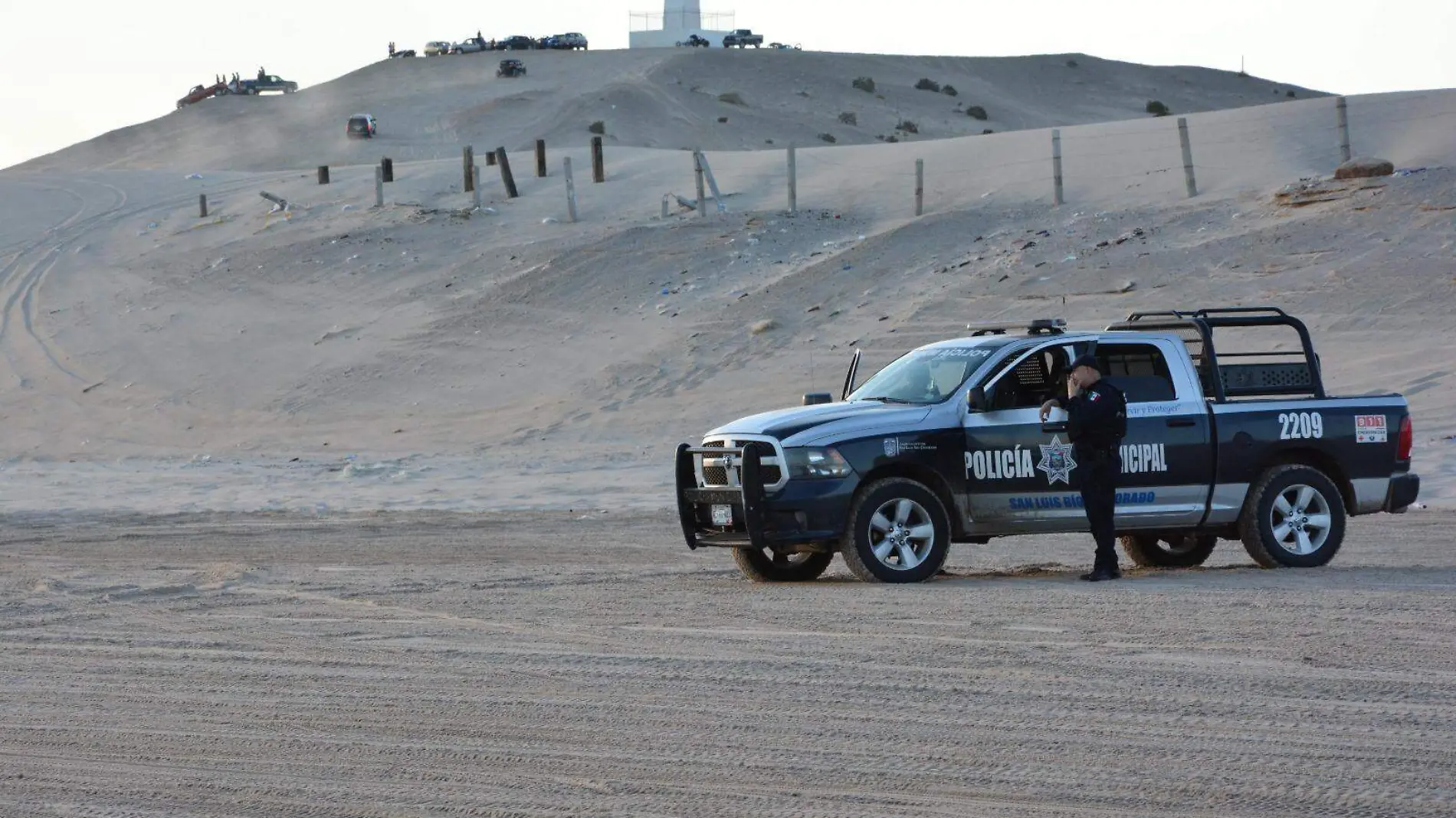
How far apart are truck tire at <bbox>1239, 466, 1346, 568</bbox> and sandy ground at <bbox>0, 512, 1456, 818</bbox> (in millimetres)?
360

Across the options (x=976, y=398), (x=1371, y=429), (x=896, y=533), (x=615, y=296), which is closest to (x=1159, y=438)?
(x=976, y=398)

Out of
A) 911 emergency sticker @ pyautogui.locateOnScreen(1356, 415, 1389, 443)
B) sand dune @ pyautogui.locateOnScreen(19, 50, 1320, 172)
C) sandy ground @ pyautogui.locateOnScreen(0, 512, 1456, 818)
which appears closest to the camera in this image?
sandy ground @ pyautogui.locateOnScreen(0, 512, 1456, 818)

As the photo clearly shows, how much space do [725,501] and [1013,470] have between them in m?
2.02

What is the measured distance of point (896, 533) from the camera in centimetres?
1277

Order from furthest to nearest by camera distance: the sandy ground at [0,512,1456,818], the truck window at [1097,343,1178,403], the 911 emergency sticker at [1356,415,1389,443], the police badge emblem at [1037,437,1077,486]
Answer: the 911 emergency sticker at [1356,415,1389,443] < the truck window at [1097,343,1178,403] < the police badge emblem at [1037,437,1077,486] < the sandy ground at [0,512,1456,818]

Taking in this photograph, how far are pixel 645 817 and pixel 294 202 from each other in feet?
156

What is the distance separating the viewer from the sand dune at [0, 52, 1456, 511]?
26.2 metres

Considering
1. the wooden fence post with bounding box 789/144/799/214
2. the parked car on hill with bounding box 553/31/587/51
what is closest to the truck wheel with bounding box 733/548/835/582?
the wooden fence post with bounding box 789/144/799/214

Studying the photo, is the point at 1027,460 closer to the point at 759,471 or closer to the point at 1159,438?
the point at 1159,438

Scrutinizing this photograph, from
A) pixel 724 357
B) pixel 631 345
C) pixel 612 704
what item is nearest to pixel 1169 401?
pixel 612 704

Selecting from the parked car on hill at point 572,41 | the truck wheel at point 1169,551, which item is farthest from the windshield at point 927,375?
the parked car on hill at point 572,41

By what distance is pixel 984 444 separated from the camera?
12992mm

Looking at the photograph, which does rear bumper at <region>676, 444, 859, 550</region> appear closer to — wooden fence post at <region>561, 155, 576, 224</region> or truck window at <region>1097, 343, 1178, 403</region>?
truck window at <region>1097, 343, 1178, 403</region>

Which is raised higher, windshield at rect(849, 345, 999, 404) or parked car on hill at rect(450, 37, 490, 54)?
parked car on hill at rect(450, 37, 490, 54)
